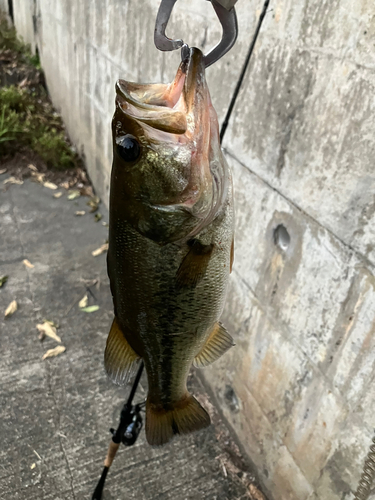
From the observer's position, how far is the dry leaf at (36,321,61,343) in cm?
393

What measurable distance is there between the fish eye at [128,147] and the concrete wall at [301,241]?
1185 mm

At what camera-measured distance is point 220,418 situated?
349 centimetres

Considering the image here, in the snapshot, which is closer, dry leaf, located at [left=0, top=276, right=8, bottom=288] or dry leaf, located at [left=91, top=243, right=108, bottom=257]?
dry leaf, located at [left=0, top=276, right=8, bottom=288]

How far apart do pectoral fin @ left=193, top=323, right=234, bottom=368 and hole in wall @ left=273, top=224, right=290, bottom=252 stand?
97cm

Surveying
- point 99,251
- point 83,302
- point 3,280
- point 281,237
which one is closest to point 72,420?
point 83,302

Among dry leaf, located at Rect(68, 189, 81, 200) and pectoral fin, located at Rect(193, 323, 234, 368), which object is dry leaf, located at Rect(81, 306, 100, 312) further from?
pectoral fin, located at Rect(193, 323, 234, 368)

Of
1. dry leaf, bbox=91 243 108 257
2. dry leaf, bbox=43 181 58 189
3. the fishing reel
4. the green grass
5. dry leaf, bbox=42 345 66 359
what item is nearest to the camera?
the fishing reel

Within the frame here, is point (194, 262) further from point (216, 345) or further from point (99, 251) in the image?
point (99, 251)

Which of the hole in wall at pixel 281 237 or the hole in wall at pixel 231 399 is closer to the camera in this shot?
the hole in wall at pixel 281 237

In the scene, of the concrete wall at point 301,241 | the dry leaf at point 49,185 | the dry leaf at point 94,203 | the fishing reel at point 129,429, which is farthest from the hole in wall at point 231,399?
the dry leaf at point 49,185

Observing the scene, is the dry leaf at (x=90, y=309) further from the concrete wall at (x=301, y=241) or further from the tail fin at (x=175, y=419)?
the tail fin at (x=175, y=419)

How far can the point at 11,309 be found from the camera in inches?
162

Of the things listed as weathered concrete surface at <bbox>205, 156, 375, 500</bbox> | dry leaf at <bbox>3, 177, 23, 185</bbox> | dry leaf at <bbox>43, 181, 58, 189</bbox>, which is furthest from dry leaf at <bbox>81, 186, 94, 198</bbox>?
weathered concrete surface at <bbox>205, 156, 375, 500</bbox>

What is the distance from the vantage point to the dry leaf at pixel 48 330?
393cm
